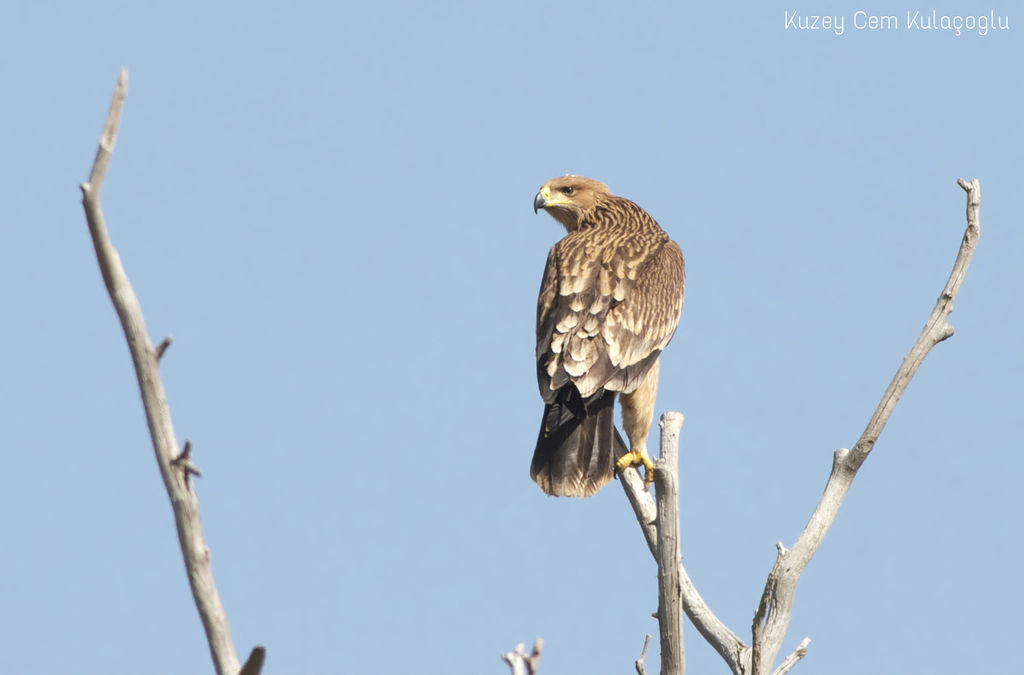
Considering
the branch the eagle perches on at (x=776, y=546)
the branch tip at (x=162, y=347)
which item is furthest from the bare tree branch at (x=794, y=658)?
the branch tip at (x=162, y=347)

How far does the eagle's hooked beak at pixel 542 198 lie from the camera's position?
8789mm

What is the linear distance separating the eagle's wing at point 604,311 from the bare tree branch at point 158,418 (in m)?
4.09

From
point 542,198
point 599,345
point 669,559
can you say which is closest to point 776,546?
point 669,559

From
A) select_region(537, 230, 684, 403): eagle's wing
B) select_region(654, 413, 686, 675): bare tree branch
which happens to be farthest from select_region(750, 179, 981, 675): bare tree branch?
select_region(537, 230, 684, 403): eagle's wing

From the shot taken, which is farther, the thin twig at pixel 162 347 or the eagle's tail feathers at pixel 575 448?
the eagle's tail feathers at pixel 575 448

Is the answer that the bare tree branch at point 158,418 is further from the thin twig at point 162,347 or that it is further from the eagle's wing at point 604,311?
the eagle's wing at point 604,311

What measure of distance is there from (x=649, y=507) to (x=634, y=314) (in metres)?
1.67

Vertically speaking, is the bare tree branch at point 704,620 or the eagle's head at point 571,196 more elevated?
the eagle's head at point 571,196

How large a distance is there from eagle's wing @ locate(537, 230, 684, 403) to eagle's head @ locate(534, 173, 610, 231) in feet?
2.88

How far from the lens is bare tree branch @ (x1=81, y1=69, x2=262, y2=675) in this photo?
2307 mm

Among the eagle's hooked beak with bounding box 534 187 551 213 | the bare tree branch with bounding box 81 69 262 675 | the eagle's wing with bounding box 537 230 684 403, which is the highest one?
the eagle's hooked beak with bounding box 534 187 551 213

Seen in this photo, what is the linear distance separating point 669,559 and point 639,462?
1.74m

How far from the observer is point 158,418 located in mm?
2379

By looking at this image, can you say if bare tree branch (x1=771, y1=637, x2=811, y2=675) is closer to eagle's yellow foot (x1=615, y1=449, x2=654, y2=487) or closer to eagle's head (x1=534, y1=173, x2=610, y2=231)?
eagle's yellow foot (x1=615, y1=449, x2=654, y2=487)
